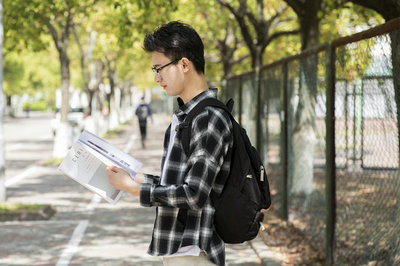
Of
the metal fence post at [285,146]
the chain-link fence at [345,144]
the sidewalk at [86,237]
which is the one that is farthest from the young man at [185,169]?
the metal fence post at [285,146]

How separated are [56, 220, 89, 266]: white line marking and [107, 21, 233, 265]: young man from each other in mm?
4919

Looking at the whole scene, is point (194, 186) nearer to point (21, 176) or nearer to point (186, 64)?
point (186, 64)

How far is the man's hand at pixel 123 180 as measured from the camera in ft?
10.7


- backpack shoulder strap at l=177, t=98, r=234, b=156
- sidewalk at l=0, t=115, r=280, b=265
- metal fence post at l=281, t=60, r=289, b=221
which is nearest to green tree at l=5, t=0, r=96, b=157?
sidewalk at l=0, t=115, r=280, b=265

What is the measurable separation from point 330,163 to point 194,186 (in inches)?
195

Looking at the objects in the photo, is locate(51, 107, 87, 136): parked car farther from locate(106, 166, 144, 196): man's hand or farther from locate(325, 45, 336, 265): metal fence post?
locate(106, 166, 144, 196): man's hand

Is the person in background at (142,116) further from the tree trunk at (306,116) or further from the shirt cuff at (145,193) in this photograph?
the shirt cuff at (145,193)

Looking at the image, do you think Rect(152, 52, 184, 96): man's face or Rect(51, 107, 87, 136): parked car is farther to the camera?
Rect(51, 107, 87, 136): parked car

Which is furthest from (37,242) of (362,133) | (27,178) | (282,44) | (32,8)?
(282,44)

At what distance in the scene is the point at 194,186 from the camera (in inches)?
121

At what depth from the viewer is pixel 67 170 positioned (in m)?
3.50

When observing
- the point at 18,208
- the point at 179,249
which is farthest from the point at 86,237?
the point at 179,249

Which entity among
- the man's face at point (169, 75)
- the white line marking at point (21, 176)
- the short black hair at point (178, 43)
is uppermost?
the short black hair at point (178, 43)

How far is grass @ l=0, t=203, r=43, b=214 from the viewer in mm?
11281
